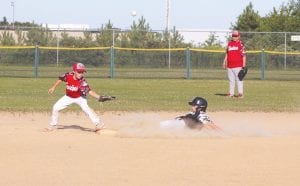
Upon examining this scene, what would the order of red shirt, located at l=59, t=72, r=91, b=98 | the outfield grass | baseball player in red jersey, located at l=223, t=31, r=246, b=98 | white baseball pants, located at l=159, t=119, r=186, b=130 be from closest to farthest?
white baseball pants, located at l=159, t=119, r=186, b=130
red shirt, located at l=59, t=72, r=91, b=98
the outfield grass
baseball player in red jersey, located at l=223, t=31, r=246, b=98

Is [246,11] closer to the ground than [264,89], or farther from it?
farther from it

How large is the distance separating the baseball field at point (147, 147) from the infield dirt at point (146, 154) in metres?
0.01

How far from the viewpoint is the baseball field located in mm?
7223

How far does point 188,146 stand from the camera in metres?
9.52

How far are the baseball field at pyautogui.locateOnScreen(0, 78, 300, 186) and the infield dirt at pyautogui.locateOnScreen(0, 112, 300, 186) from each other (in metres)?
0.01

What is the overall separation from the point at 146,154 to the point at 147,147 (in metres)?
0.67

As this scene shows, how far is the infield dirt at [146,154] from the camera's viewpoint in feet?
23.4

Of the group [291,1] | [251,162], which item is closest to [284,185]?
[251,162]

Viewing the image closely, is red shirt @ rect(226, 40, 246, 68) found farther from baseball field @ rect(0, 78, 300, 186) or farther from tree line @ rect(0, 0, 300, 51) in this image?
tree line @ rect(0, 0, 300, 51)

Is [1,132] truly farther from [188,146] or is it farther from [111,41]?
[111,41]

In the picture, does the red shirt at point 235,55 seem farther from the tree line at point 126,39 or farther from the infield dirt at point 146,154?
the tree line at point 126,39

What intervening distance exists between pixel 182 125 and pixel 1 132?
311cm

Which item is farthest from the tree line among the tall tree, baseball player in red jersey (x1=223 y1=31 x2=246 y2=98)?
baseball player in red jersey (x1=223 y1=31 x2=246 y2=98)

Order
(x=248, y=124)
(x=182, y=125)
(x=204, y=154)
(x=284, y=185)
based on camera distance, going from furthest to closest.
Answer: (x=248, y=124) < (x=182, y=125) < (x=204, y=154) < (x=284, y=185)
